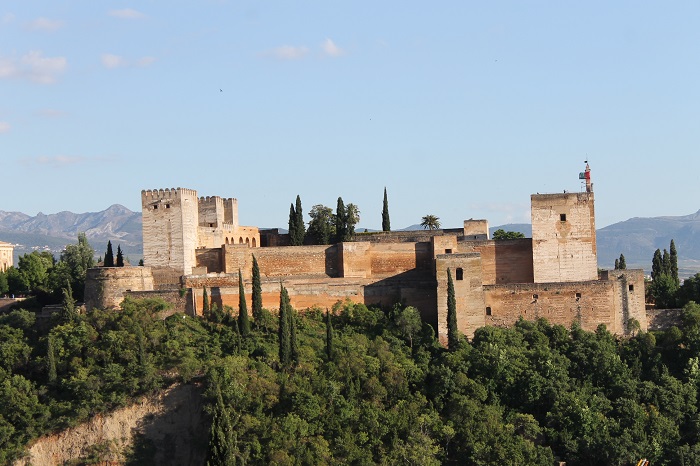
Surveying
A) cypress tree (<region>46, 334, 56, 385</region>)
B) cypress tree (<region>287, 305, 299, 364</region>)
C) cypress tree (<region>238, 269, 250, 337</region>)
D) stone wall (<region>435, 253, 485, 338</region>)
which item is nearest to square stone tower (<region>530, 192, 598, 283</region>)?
stone wall (<region>435, 253, 485, 338</region>)

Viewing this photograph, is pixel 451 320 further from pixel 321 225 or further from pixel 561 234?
pixel 321 225

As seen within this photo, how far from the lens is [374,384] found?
34.5 m

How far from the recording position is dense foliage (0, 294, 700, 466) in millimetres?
32750

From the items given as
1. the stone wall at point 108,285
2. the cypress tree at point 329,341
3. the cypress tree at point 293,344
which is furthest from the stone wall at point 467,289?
the stone wall at point 108,285

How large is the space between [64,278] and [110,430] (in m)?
11.2

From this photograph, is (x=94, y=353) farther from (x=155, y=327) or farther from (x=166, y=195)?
(x=166, y=195)

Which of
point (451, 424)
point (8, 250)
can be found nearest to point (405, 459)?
A: point (451, 424)

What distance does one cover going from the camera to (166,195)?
42.2m

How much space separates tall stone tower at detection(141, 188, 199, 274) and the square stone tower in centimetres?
1325

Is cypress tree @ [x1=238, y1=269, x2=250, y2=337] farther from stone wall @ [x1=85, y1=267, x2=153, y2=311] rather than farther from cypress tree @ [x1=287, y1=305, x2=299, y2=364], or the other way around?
stone wall @ [x1=85, y1=267, x2=153, y2=311]

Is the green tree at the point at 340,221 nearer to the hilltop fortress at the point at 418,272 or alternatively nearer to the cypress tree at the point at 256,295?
the hilltop fortress at the point at 418,272

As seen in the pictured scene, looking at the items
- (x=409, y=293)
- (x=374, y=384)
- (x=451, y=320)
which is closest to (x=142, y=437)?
(x=374, y=384)

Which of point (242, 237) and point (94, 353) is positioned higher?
point (242, 237)

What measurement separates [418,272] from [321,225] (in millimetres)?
6938
